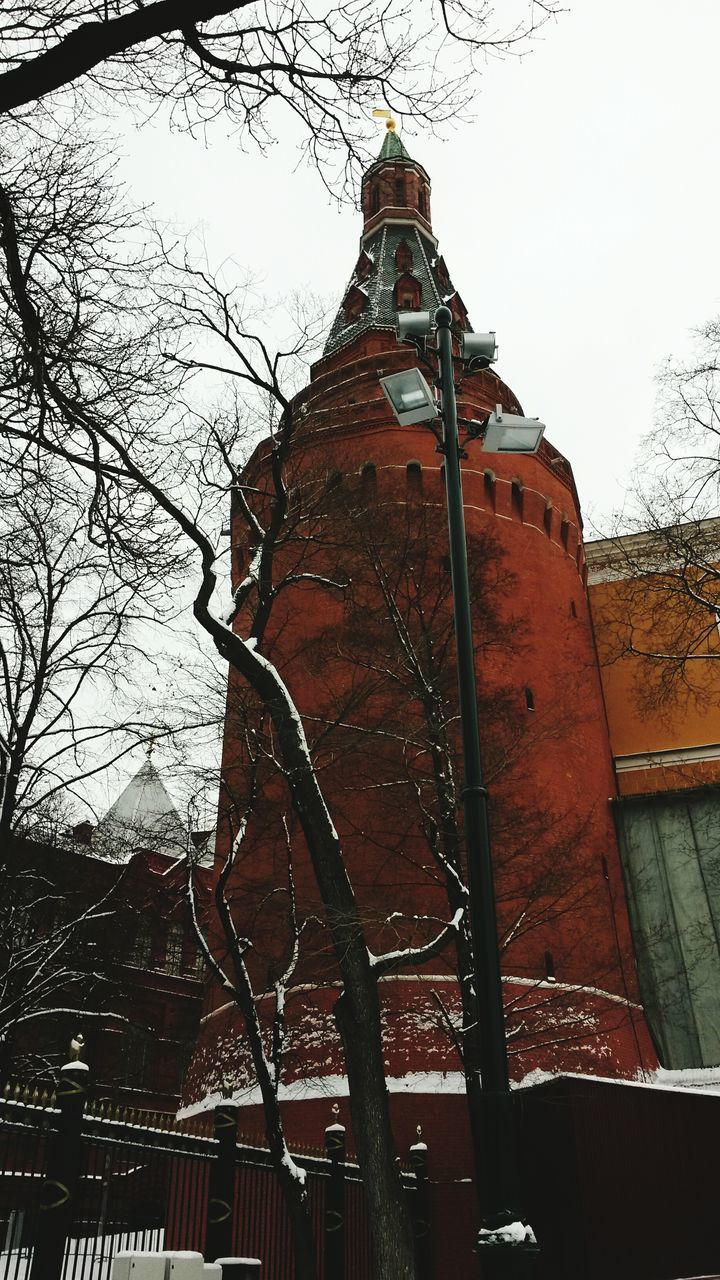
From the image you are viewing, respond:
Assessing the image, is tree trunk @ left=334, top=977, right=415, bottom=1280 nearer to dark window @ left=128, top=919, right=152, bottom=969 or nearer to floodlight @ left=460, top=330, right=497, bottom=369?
floodlight @ left=460, top=330, right=497, bottom=369

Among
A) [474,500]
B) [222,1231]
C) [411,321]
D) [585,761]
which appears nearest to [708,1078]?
[585,761]

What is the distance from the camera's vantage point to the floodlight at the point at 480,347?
8.38 meters

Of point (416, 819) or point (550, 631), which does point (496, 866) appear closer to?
point (416, 819)

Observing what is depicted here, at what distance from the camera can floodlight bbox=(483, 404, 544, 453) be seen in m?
8.34

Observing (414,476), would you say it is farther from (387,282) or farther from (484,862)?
(484,862)

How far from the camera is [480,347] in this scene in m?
8.43

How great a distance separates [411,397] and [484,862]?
393cm

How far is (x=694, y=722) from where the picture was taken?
977 inches

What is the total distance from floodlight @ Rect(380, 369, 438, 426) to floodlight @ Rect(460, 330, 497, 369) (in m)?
0.49

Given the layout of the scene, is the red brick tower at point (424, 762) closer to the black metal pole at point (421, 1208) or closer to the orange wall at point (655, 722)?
the orange wall at point (655, 722)

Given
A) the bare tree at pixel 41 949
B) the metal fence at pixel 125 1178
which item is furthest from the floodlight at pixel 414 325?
the bare tree at pixel 41 949

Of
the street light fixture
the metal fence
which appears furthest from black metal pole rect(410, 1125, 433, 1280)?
the street light fixture

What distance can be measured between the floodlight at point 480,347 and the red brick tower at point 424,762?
4261 millimetres

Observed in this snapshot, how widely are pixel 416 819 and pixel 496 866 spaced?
1.44 m
